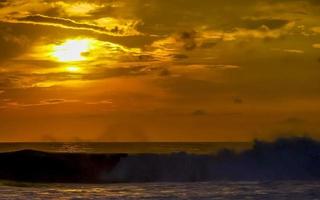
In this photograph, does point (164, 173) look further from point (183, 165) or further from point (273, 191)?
point (273, 191)

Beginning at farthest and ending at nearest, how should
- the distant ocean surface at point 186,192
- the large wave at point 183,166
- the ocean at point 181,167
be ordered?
the large wave at point 183,166 → the ocean at point 181,167 → the distant ocean surface at point 186,192

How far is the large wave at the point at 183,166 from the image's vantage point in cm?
4478

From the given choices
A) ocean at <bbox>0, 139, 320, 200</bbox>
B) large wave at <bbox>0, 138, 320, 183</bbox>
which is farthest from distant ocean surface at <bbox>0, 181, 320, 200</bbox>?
large wave at <bbox>0, 138, 320, 183</bbox>

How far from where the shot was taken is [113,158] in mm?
52906

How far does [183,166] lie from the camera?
48.4 metres

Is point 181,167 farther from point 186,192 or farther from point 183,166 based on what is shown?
point 186,192

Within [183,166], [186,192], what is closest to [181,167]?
[183,166]

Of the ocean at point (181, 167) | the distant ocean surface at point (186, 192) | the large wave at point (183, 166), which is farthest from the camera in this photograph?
the large wave at point (183, 166)

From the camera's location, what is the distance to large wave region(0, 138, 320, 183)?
44.8 m

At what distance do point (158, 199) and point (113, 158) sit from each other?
2575 centimetres

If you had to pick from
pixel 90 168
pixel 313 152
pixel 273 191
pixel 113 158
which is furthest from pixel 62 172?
pixel 273 191

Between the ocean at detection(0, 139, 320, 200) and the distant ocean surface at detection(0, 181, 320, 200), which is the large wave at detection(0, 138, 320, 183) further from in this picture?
the distant ocean surface at detection(0, 181, 320, 200)

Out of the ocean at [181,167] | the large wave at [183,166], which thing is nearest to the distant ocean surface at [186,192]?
the ocean at [181,167]

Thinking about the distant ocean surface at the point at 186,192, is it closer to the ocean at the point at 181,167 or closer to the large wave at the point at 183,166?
the ocean at the point at 181,167
